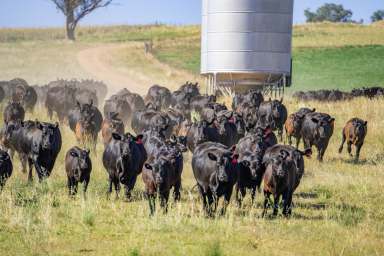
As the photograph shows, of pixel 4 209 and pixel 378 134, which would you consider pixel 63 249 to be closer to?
pixel 4 209

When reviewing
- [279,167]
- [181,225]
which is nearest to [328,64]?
[279,167]

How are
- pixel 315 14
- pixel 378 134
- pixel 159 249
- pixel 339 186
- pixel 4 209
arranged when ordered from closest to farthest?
pixel 159 249
pixel 4 209
pixel 339 186
pixel 378 134
pixel 315 14

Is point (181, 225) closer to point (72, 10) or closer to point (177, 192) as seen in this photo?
point (177, 192)

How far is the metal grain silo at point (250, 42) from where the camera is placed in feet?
136

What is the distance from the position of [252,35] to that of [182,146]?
74.8 feet

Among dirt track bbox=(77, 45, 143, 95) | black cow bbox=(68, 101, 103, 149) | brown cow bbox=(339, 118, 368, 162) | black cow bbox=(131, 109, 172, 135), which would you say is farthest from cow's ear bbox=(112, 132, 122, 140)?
dirt track bbox=(77, 45, 143, 95)

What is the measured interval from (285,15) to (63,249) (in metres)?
30.0

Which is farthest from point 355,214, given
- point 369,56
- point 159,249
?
point 369,56

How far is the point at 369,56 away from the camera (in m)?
75.9

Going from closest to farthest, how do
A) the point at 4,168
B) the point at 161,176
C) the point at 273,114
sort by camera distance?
1. the point at 161,176
2. the point at 4,168
3. the point at 273,114

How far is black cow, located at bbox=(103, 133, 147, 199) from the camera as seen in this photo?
1834 cm

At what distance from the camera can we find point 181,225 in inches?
587

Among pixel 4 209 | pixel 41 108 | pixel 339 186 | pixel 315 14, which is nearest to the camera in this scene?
pixel 4 209

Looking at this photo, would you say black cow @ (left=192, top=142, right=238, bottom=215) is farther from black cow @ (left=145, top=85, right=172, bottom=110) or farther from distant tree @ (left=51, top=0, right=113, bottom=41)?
distant tree @ (left=51, top=0, right=113, bottom=41)
